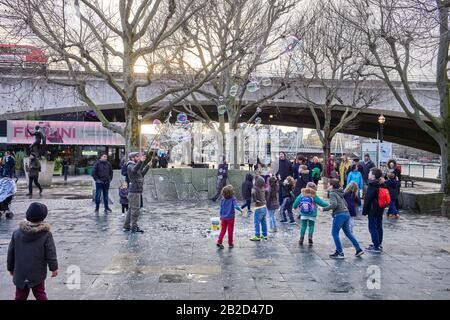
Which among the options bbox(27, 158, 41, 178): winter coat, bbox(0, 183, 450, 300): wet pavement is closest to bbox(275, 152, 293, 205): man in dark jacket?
bbox(0, 183, 450, 300): wet pavement

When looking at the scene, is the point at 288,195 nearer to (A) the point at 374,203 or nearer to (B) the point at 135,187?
(A) the point at 374,203

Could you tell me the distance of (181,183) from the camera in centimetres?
1780

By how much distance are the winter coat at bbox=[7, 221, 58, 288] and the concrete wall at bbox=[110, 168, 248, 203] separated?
11.6m

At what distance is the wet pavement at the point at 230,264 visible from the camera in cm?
627

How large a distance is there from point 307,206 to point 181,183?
29.8 feet

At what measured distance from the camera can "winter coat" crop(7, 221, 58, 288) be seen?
4988mm

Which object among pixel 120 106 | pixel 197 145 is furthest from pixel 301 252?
pixel 197 145

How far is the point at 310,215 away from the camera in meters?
9.40

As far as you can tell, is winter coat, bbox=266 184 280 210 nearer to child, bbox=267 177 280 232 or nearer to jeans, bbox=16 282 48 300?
child, bbox=267 177 280 232

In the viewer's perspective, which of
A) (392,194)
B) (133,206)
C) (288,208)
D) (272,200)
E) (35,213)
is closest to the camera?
(35,213)

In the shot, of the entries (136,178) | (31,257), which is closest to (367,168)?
(136,178)

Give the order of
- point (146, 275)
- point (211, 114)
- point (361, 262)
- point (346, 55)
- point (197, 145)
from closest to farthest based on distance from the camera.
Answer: point (146, 275) < point (361, 262) < point (346, 55) < point (211, 114) < point (197, 145)
